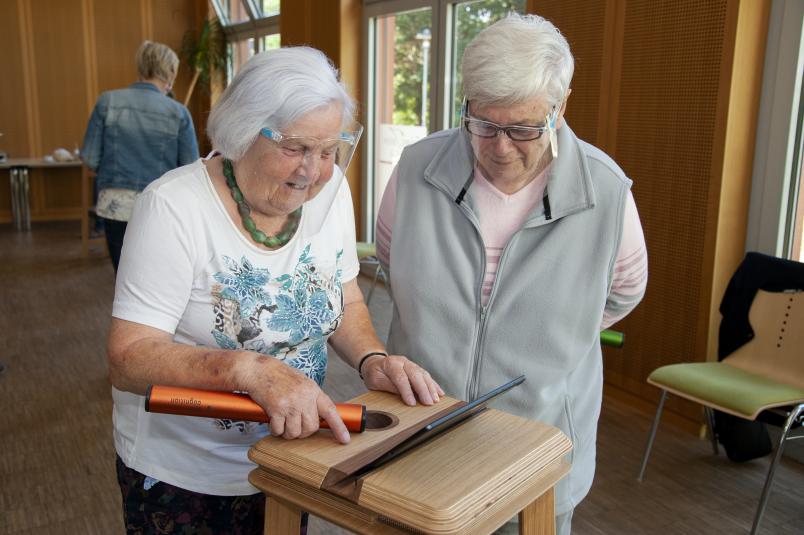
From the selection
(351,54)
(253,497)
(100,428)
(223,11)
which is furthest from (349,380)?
(223,11)

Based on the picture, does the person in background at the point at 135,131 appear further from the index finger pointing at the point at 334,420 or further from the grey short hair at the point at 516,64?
the index finger pointing at the point at 334,420

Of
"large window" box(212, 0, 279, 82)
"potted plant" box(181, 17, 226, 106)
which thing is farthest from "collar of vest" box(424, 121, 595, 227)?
"potted plant" box(181, 17, 226, 106)

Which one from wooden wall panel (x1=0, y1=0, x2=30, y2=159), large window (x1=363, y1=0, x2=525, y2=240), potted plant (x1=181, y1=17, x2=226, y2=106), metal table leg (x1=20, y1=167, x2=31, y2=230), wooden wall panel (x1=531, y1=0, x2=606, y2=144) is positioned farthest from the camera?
potted plant (x1=181, y1=17, x2=226, y2=106)

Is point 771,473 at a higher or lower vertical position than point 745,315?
lower

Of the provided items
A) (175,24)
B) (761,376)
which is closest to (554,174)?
(761,376)

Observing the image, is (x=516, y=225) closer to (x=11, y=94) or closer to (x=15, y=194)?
(x=15, y=194)

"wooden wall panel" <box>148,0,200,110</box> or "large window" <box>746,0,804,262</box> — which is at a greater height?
"wooden wall panel" <box>148,0,200,110</box>

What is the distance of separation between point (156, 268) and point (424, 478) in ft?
1.69

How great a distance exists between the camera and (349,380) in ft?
12.8

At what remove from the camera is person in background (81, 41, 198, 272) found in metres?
4.02

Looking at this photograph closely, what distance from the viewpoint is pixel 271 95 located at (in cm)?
114

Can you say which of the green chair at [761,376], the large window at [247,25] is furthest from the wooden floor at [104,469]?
the large window at [247,25]

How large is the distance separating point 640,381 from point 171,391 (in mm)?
3096

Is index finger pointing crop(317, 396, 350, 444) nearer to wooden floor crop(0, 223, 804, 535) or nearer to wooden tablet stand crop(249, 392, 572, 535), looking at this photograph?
wooden tablet stand crop(249, 392, 572, 535)
